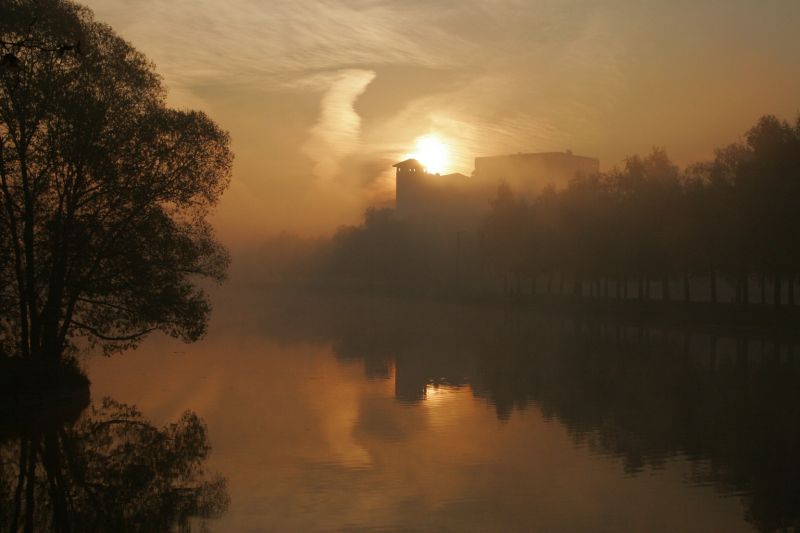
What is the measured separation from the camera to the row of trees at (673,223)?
2264 inches

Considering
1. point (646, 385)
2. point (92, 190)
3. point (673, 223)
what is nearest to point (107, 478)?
point (92, 190)

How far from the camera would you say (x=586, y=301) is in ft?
303

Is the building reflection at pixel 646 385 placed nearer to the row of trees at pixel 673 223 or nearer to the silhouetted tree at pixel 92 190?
the row of trees at pixel 673 223

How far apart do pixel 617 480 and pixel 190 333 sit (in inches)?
679

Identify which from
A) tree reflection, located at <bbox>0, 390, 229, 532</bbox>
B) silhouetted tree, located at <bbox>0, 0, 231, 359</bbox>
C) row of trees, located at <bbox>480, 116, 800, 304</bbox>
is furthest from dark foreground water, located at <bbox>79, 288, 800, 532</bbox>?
row of trees, located at <bbox>480, 116, 800, 304</bbox>

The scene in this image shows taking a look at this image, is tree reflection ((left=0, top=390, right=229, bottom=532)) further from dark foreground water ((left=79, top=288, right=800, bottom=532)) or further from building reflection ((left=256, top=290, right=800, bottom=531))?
building reflection ((left=256, top=290, right=800, bottom=531))

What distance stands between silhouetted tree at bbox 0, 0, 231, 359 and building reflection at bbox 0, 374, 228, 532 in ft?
14.4

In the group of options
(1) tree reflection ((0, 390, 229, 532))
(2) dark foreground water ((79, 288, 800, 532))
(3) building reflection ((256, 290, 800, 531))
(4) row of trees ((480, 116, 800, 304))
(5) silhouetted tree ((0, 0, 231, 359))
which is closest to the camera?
(1) tree reflection ((0, 390, 229, 532))

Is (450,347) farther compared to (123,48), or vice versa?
(450,347)

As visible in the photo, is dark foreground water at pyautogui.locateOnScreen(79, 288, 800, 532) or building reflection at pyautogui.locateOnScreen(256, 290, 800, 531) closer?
dark foreground water at pyautogui.locateOnScreen(79, 288, 800, 532)

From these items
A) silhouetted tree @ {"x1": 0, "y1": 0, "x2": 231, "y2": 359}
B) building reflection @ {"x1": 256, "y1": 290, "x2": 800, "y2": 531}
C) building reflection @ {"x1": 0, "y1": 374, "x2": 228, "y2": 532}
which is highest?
silhouetted tree @ {"x1": 0, "y1": 0, "x2": 231, "y2": 359}

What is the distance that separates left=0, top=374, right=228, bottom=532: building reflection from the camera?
523 inches

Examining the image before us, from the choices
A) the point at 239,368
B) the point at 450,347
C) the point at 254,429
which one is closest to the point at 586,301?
the point at 450,347

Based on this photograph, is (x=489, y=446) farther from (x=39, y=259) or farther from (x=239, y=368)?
(x=239, y=368)
